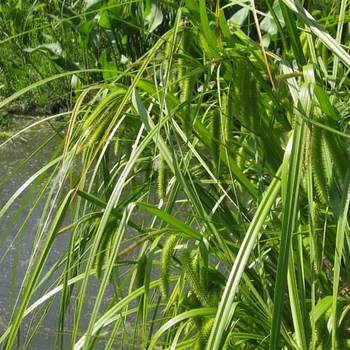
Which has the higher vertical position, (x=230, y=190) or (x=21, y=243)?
(x=230, y=190)

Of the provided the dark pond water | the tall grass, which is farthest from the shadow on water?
the tall grass

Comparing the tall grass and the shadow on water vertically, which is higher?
the tall grass

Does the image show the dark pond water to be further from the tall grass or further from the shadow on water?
the tall grass

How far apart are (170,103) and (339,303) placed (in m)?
0.33

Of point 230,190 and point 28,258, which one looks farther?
point 28,258

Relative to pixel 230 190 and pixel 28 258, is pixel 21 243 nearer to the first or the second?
pixel 28 258

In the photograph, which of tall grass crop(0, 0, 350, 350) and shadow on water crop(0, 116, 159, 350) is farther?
shadow on water crop(0, 116, 159, 350)

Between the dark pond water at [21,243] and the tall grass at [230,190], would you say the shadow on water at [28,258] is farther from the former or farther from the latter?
the tall grass at [230,190]

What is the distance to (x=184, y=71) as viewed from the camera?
117cm

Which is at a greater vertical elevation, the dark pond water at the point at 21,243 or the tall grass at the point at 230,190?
the tall grass at the point at 230,190

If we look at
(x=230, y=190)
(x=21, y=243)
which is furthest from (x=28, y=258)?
(x=230, y=190)

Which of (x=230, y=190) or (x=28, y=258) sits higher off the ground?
(x=230, y=190)

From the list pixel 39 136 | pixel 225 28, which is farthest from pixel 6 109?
pixel 225 28

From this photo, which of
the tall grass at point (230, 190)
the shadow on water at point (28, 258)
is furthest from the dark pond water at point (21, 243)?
the tall grass at point (230, 190)
